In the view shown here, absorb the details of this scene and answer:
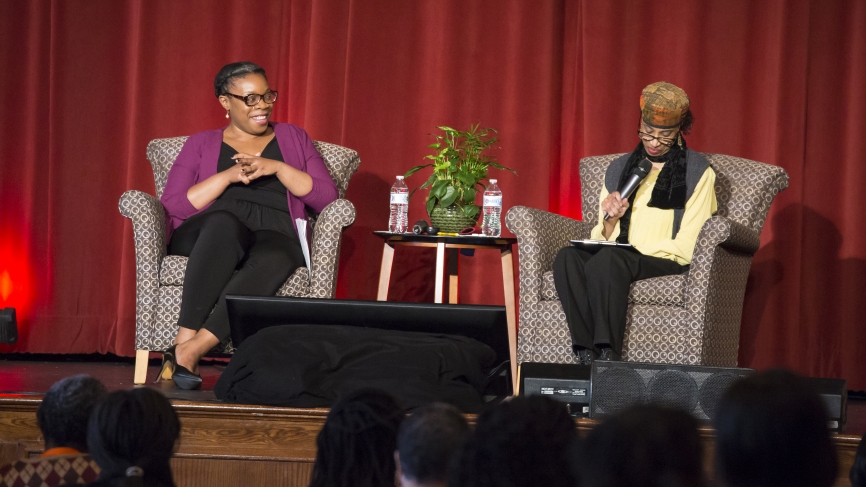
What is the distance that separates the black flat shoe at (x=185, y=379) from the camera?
277 centimetres

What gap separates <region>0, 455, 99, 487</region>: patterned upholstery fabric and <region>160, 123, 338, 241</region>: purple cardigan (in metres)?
2.13

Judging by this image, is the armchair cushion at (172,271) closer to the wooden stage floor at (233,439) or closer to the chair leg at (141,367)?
the chair leg at (141,367)

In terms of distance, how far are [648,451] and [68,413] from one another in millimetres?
906

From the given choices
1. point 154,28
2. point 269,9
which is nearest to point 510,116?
point 269,9

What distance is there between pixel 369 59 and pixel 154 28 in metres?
1.03

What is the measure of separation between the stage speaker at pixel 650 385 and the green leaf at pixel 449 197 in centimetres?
141

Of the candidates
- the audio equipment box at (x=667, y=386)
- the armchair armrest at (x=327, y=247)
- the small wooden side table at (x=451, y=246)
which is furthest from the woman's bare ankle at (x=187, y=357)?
the audio equipment box at (x=667, y=386)

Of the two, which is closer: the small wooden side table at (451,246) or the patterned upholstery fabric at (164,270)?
the patterned upholstery fabric at (164,270)

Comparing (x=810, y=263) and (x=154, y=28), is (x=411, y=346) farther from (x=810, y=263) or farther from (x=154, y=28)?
(x=154, y=28)

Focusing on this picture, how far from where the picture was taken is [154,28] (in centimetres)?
437

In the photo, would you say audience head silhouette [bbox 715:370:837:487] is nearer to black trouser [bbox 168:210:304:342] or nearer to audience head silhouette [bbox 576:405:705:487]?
audience head silhouette [bbox 576:405:705:487]

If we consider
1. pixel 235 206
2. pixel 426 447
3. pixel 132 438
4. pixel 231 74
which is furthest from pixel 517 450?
pixel 231 74

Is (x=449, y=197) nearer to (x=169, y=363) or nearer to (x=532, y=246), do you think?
(x=532, y=246)

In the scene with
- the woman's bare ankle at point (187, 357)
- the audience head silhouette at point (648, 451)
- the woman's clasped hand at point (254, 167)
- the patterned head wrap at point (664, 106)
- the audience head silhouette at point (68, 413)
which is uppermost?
the patterned head wrap at point (664, 106)
